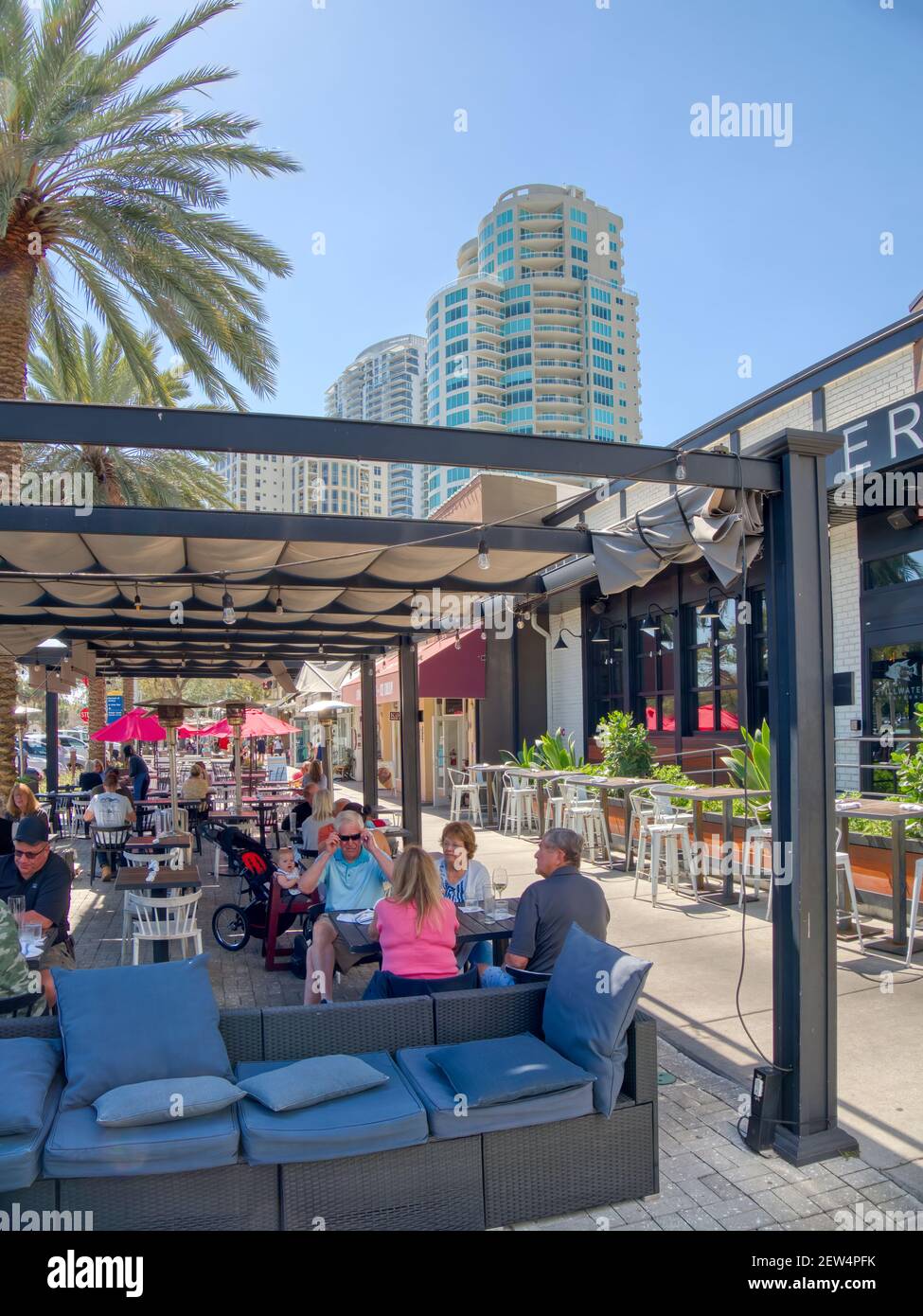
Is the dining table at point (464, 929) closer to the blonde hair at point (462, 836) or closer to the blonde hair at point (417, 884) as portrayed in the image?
the blonde hair at point (462, 836)

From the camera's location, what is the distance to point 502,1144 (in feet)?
10.6

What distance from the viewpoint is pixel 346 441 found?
3.98m

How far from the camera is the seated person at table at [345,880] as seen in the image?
575cm

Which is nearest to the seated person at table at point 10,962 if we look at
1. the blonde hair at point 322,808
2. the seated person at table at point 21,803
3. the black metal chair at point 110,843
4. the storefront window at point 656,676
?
the blonde hair at point 322,808

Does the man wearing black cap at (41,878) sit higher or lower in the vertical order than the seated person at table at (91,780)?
higher

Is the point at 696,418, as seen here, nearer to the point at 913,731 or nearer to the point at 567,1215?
the point at 913,731

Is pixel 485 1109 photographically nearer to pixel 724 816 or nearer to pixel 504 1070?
pixel 504 1070

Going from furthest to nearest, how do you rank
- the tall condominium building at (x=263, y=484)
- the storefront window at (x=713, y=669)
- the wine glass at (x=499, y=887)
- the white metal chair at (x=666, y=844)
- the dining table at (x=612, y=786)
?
the tall condominium building at (x=263, y=484) → the storefront window at (x=713, y=669) → the dining table at (x=612, y=786) → the white metal chair at (x=666, y=844) → the wine glass at (x=499, y=887)

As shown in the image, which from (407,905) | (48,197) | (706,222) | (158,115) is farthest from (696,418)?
(407,905)

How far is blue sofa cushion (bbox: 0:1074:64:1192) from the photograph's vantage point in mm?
2779

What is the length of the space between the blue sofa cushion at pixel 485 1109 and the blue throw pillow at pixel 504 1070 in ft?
0.09

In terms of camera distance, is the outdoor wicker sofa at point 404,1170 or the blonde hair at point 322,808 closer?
the outdoor wicker sofa at point 404,1170

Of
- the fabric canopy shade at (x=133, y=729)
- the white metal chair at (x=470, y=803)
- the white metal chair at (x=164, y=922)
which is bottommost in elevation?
the white metal chair at (x=470, y=803)

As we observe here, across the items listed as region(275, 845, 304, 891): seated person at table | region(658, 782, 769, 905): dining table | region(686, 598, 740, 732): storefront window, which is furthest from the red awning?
region(275, 845, 304, 891): seated person at table
